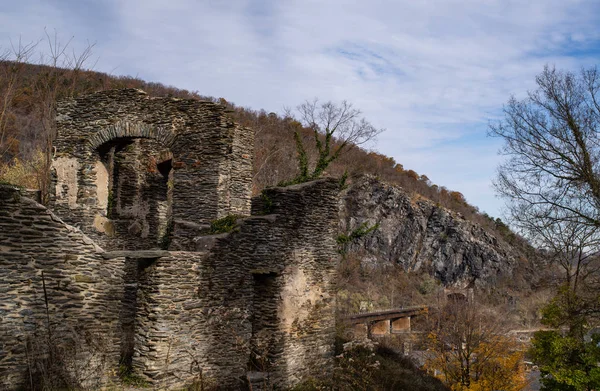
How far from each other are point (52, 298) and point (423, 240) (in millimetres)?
55609

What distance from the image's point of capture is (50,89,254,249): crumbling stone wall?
10.8 meters

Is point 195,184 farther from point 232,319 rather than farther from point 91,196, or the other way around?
point 232,319

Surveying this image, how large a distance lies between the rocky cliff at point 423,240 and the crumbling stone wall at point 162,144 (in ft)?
140

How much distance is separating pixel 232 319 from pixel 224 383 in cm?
110

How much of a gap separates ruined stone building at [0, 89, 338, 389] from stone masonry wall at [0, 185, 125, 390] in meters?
0.02

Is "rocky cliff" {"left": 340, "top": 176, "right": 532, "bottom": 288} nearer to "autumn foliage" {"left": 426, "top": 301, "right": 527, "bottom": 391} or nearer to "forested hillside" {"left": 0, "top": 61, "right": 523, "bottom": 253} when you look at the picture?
"forested hillside" {"left": 0, "top": 61, "right": 523, "bottom": 253}

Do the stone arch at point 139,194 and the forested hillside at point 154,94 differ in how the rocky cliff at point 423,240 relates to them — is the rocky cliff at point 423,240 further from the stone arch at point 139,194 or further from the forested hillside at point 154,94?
the stone arch at point 139,194

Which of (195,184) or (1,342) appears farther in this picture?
(195,184)

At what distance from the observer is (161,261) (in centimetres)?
775

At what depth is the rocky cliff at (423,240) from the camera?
5594cm

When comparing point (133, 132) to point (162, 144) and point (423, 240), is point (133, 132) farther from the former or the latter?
point (423, 240)

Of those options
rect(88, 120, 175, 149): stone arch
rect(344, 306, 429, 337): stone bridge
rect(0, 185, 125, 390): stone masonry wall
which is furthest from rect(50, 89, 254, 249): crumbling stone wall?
rect(344, 306, 429, 337): stone bridge

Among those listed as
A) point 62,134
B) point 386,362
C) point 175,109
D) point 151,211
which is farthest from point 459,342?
point 62,134

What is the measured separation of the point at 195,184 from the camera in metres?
10.9
